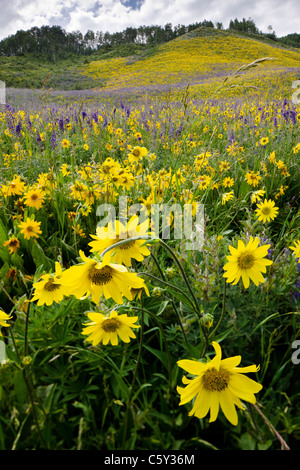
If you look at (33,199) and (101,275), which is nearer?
(101,275)

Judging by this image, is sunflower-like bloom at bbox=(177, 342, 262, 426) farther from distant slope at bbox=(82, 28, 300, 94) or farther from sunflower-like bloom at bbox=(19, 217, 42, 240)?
distant slope at bbox=(82, 28, 300, 94)

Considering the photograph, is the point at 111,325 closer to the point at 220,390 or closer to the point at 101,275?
the point at 101,275

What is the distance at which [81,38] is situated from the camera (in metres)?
64.6

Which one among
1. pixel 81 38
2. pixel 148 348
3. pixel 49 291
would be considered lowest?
pixel 148 348

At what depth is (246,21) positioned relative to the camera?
5875cm

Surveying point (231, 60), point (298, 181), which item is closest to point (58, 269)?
point (298, 181)

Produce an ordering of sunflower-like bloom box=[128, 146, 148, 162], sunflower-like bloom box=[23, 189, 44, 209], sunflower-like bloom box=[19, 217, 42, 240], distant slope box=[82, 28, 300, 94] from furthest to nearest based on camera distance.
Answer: distant slope box=[82, 28, 300, 94]
sunflower-like bloom box=[128, 146, 148, 162]
sunflower-like bloom box=[23, 189, 44, 209]
sunflower-like bloom box=[19, 217, 42, 240]

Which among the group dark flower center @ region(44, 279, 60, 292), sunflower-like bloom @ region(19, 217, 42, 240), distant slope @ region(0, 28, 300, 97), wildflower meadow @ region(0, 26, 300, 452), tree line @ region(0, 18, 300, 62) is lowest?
wildflower meadow @ region(0, 26, 300, 452)

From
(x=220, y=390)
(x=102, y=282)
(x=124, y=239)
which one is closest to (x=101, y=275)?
(x=102, y=282)

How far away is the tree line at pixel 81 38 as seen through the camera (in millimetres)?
53062

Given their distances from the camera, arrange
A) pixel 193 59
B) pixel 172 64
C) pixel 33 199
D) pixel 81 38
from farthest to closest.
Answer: pixel 81 38, pixel 193 59, pixel 172 64, pixel 33 199

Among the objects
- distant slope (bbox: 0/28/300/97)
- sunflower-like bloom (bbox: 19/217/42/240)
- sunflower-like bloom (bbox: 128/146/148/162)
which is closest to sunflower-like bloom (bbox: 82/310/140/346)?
sunflower-like bloom (bbox: 19/217/42/240)

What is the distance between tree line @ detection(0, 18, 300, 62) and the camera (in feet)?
174
